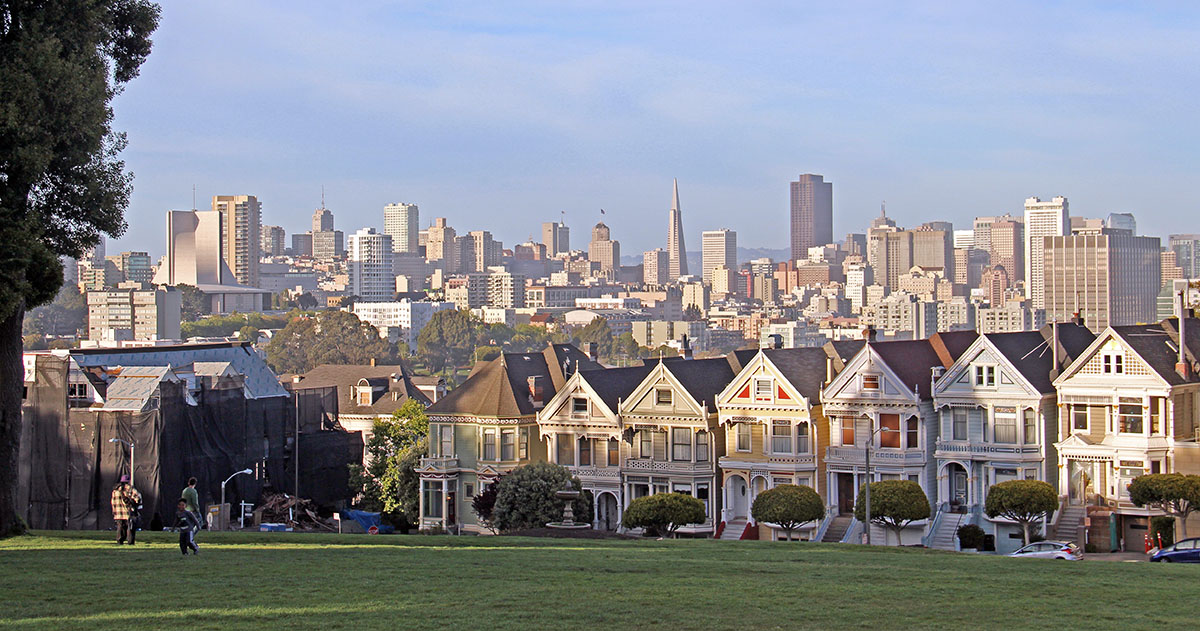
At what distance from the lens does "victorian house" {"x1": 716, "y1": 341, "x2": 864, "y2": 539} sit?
5334cm

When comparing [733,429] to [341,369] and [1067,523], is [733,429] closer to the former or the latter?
[1067,523]

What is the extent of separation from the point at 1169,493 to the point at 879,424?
9970mm

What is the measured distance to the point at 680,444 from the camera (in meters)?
56.1

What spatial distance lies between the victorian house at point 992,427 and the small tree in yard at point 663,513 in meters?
7.81

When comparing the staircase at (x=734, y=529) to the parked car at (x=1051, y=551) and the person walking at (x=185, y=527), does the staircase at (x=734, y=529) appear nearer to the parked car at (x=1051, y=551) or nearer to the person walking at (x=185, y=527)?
the parked car at (x=1051, y=551)

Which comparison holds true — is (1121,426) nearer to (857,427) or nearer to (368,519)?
(857,427)

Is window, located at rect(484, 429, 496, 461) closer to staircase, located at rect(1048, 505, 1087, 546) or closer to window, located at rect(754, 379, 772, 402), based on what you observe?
window, located at rect(754, 379, 772, 402)

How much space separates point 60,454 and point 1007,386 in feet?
116

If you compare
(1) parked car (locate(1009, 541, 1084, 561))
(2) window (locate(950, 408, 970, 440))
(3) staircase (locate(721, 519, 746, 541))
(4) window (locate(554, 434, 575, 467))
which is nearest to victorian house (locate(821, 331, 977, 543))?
(2) window (locate(950, 408, 970, 440))

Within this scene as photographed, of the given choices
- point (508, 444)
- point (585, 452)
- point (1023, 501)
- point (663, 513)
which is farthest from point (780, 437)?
point (508, 444)

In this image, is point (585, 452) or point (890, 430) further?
point (585, 452)

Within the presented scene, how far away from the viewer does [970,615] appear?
70.3 ft

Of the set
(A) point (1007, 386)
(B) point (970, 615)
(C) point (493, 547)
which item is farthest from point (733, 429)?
(B) point (970, 615)

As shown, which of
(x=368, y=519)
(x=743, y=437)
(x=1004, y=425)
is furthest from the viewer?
(x=368, y=519)
